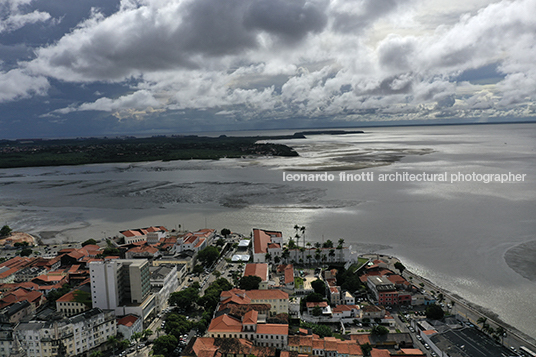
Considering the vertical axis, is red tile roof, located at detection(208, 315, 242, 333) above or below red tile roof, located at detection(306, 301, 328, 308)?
above

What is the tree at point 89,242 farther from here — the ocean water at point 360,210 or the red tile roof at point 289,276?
the red tile roof at point 289,276

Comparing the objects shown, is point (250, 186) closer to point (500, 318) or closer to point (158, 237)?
point (158, 237)

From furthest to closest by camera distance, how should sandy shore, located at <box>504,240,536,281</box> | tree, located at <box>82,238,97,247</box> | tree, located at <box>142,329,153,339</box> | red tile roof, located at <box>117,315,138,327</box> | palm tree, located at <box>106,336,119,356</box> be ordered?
tree, located at <box>82,238,97,247</box>
sandy shore, located at <box>504,240,536,281</box>
red tile roof, located at <box>117,315,138,327</box>
tree, located at <box>142,329,153,339</box>
palm tree, located at <box>106,336,119,356</box>

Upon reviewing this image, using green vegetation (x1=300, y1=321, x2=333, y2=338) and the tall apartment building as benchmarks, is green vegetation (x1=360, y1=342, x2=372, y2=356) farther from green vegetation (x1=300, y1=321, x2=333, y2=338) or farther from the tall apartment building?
the tall apartment building

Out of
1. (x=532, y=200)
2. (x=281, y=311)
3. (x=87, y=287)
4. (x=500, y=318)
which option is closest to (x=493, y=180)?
(x=532, y=200)

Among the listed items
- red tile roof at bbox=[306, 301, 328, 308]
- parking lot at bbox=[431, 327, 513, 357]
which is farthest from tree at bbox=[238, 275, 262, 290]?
parking lot at bbox=[431, 327, 513, 357]

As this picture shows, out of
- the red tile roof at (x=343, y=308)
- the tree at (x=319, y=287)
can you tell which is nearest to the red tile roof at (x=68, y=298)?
the tree at (x=319, y=287)

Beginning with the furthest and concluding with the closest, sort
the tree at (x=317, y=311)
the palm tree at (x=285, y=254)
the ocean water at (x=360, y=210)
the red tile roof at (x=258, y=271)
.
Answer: the palm tree at (x=285, y=254) < the ocean water at (x=360, y=210) < the red tile roof at (x=258, y=271) < the tree at (x=317, y=311)
